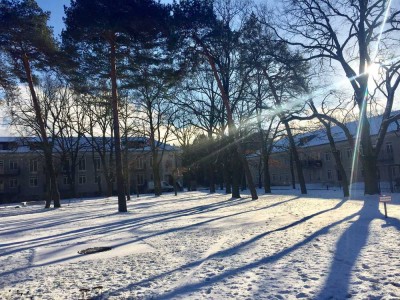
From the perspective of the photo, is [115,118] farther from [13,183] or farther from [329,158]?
[13,183]

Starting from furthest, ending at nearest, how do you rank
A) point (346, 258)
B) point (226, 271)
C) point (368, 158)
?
point (368, 158), point (346, 258), point (226, 271)

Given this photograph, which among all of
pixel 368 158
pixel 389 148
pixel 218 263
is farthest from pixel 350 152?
pixel 218 263

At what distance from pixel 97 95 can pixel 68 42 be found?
12.2 feet

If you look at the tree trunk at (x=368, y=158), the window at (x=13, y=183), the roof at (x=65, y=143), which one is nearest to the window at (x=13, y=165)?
the window at (x=13, y=183)

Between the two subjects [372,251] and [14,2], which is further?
[14,2]

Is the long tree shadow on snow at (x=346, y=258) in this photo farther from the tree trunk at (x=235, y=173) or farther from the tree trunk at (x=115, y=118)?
the tree trunk at (x=235, y=173)

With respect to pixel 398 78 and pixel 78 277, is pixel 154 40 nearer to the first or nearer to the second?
pixel 398 78

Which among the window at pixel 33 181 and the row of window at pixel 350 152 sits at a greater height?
the row of window at pixel 350 152

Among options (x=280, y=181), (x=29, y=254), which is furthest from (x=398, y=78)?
(x=280, y=181)

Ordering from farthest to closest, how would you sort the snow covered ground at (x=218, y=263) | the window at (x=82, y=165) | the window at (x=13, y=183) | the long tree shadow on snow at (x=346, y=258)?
the window at (x=82, y=165) < the window at (x=13, y=183) < the snow covered ground at (x=218, y=263) < the long tree shadow on snow at (x=346, y=258)

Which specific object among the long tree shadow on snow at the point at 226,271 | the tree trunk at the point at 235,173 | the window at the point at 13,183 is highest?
the window at the point at 13,183

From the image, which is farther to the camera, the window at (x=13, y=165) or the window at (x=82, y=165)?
the window at (x=82, y=165)

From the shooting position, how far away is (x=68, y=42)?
20.9 meters

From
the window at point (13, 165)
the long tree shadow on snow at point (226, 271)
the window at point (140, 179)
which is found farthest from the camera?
the window at point (140, 179)
